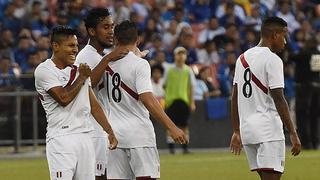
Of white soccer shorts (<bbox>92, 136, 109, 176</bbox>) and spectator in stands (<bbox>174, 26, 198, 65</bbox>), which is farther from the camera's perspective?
spectator in stands (<bbox>174, 26, 198, 65</bbox>)

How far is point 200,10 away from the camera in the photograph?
93.2 feet

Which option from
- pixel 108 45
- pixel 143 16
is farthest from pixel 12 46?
pixel 108 45

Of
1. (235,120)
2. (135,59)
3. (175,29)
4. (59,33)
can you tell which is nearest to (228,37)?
(175,29)

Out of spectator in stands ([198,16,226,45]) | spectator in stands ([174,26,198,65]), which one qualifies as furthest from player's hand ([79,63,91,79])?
spectator in stands ([198,16,226,45])

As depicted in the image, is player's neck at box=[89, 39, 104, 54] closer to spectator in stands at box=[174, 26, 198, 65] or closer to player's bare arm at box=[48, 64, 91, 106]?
player's bare arm at box=[48, 64, 91, 106]

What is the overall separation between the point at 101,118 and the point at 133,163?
73cm

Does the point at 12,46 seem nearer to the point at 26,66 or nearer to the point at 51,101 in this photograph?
the point at 26,66

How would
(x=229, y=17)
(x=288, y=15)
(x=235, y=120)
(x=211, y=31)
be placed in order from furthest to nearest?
1. (x=288, y=15)
2. (x=229, y=17)
3. (x=211, y=31)
4. (x=235, y=120)

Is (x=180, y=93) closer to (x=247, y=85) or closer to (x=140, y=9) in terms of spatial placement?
(x=140, y=9)

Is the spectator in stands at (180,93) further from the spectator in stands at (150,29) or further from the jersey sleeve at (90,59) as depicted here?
the jersey sleeve at (90,59)

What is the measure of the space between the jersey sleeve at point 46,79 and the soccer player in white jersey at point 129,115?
2.77 ft

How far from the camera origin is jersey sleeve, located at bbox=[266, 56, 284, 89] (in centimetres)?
1077

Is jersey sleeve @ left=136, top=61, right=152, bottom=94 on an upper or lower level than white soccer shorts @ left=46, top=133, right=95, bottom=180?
upper

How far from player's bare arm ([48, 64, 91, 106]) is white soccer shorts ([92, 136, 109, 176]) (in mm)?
1113
